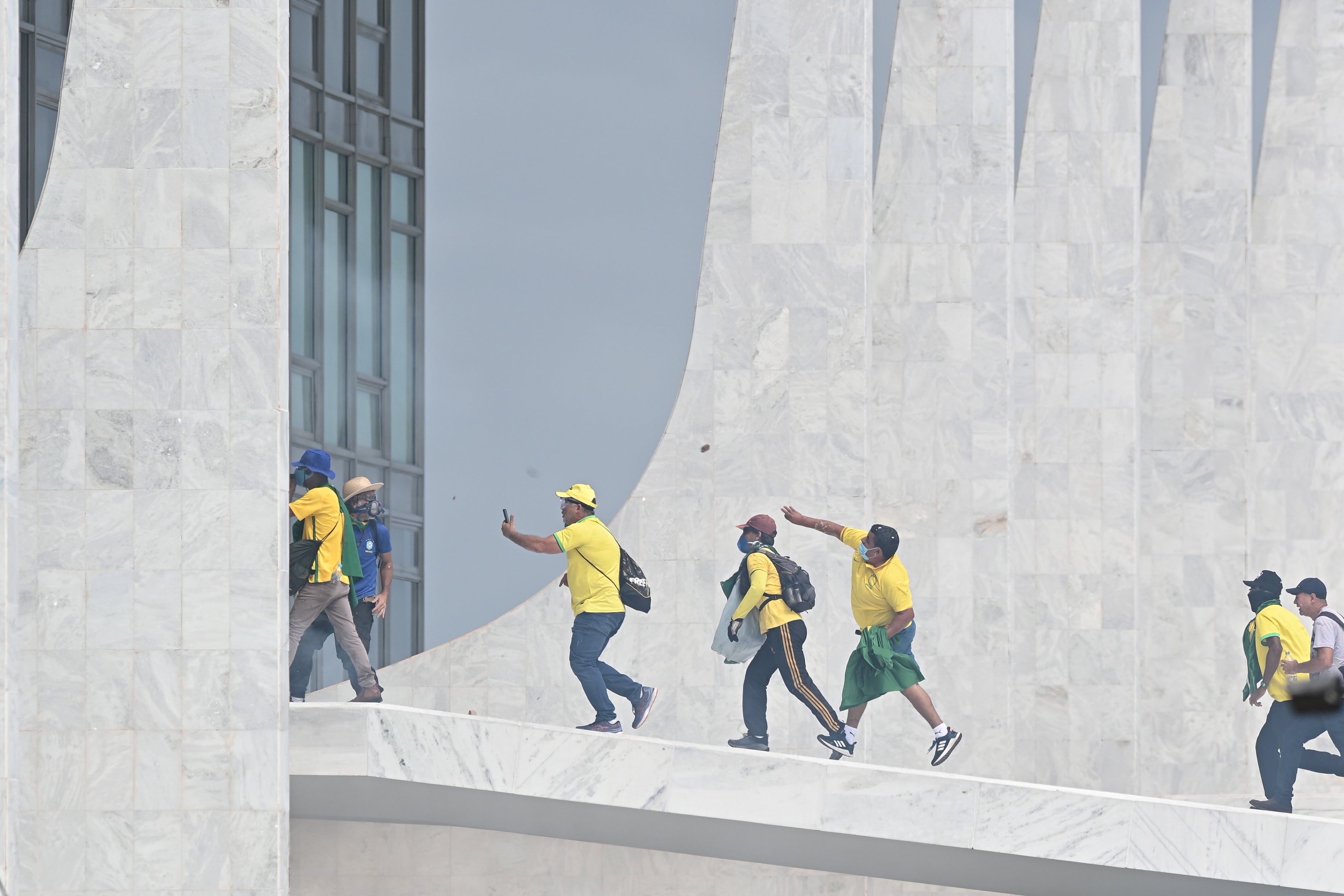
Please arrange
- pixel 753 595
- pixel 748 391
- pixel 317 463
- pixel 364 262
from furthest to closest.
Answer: pixel 364 262, pixel 748 391, pixel 753 595, pixel 317 463

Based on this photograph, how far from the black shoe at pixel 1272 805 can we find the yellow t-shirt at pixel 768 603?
11.9ft

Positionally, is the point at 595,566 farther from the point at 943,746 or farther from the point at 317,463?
the point at 943,746

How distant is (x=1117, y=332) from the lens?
67.1 feet

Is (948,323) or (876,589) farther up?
(948,323)

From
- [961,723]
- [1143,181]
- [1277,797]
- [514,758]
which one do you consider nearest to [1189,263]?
[1143,181]

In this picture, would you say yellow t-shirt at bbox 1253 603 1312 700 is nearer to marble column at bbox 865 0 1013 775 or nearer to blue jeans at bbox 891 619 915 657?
blue jeans at bbox 891 619 915 657

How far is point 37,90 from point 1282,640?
14041 millimetres

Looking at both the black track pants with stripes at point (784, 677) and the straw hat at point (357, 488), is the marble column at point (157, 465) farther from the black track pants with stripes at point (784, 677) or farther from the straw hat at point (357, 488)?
the black track pants with stripes at point (784, 677)

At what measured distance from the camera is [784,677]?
44.1ft

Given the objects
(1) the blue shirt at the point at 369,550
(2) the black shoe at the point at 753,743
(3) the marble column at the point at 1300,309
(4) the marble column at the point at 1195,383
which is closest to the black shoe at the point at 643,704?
(2) the black shoe at the point at 753,743

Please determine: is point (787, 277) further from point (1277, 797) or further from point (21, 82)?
point (21, 82)

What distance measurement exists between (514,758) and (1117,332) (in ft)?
36.4

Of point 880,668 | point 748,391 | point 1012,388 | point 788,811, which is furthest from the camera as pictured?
point 1012,388

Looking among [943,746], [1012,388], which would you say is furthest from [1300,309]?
[943,746]
